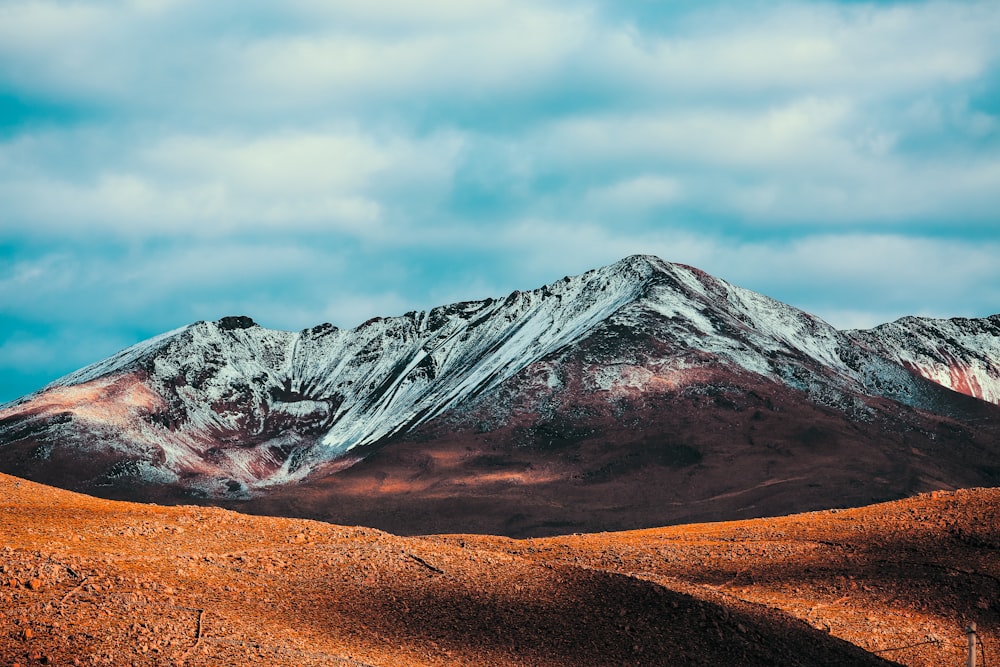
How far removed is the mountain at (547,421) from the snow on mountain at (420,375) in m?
0.41

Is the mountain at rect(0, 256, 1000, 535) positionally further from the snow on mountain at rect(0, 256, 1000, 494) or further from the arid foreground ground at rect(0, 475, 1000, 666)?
the arid foreground ground at rect(0, 475, 1000, 666)

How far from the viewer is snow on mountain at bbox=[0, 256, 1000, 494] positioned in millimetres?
147750

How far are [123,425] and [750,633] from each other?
479 ft

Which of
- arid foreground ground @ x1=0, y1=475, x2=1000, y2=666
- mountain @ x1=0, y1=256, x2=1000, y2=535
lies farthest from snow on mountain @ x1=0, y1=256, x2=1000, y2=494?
arid foreground ground @ x1=0, y1=475, x2=1000, y2=666

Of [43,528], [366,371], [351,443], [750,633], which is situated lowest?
[750,633]

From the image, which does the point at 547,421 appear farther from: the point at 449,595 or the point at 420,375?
the point at 449,595

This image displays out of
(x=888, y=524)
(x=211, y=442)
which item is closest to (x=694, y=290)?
(x=211, y=442)

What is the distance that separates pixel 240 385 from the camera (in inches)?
7520

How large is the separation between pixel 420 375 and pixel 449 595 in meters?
150

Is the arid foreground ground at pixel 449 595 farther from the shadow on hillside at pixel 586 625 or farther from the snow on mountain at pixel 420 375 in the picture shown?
the snow on mountain at pixel 420 375

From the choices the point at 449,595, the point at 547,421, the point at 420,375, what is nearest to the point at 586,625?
the point at 449,595

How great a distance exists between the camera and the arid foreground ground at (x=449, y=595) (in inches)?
931

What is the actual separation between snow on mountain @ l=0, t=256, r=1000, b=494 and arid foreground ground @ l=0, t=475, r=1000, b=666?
101m

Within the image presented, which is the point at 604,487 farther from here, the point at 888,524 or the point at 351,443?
the point at 888,524
